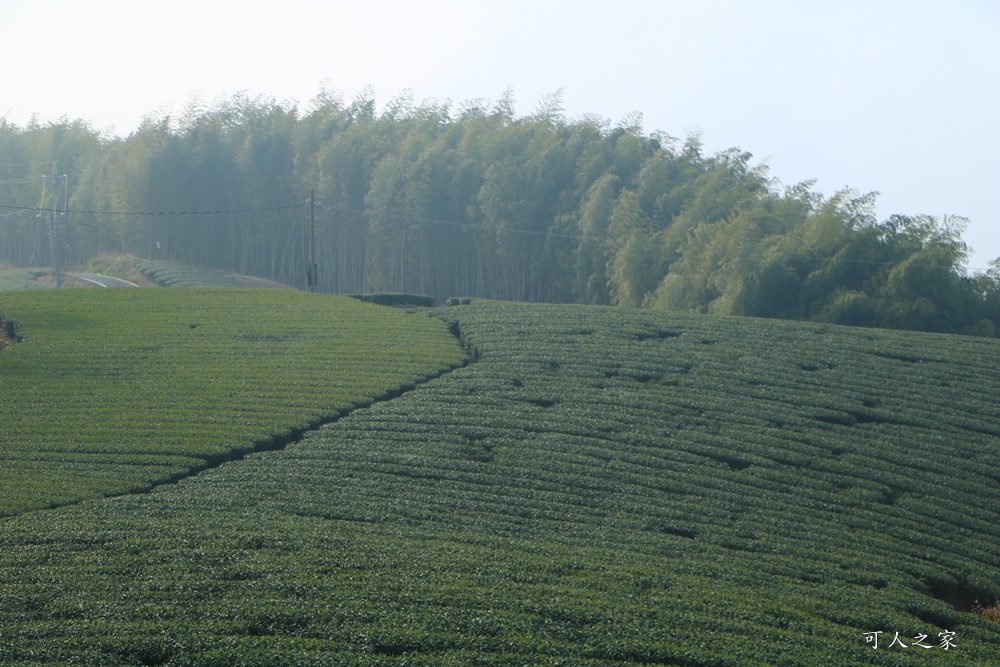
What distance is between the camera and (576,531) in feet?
52.5

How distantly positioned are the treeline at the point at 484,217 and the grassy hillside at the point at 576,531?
33.1 feet

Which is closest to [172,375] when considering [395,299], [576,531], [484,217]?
[576,531]

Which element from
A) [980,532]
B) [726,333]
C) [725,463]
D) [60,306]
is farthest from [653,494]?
[60,306]

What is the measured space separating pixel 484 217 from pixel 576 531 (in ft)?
137

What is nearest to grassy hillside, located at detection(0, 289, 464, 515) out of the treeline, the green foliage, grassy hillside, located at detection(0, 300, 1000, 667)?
grassy hillside, located at detection(0, 300, 1000, 667)

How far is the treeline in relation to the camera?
1459 inches

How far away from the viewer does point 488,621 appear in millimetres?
11383

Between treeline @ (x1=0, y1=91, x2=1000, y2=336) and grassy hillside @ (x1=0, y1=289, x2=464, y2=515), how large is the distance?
8795 mm

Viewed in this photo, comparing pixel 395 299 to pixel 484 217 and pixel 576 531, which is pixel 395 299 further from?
pixel 576 531

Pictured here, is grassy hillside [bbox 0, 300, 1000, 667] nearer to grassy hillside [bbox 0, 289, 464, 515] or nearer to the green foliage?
grassy hillside [bbox 0, 289, 464, 515]

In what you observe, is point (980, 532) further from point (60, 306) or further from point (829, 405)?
point (60, 306)

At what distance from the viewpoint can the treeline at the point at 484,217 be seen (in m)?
37.1

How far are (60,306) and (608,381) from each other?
2036 cm

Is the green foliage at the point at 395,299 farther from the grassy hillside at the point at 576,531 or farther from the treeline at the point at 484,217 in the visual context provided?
the grassy hillside at the point at 576,531
